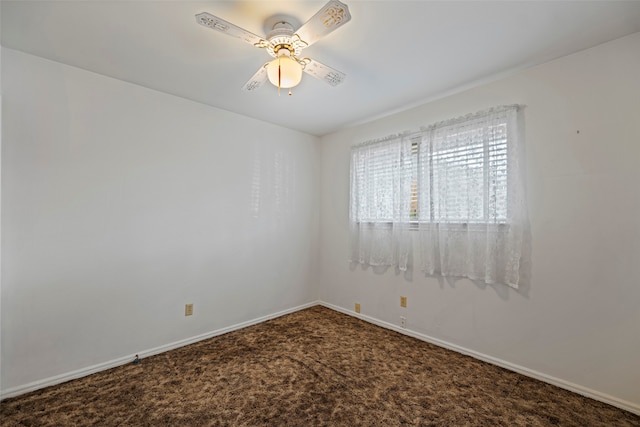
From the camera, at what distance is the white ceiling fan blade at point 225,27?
1449 millimetres

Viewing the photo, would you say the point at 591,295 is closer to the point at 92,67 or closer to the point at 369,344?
the point at 369,344

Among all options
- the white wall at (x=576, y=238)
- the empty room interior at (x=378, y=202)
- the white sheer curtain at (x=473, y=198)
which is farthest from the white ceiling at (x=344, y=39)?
the white sheer curtain at (x=473, y=198)

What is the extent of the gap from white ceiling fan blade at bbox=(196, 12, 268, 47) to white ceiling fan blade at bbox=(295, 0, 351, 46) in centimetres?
28

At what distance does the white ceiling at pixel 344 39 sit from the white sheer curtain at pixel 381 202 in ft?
2.38

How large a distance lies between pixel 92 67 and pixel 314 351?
3.11m

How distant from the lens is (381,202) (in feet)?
10.7

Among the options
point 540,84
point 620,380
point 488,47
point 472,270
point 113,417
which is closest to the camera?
point 113,417

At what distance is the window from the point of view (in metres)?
2.34

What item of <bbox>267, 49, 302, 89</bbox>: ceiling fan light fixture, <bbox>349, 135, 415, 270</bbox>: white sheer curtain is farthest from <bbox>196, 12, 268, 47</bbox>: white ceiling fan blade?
<bbox>349, 135, 415, 270</bbox>: white sheer curtain

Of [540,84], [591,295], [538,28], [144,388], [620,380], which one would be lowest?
[144,388]

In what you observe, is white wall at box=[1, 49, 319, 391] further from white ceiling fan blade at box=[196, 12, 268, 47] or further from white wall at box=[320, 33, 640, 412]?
white wall at box=[320, 33, 640, 412]

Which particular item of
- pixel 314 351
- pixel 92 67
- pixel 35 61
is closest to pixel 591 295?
pixel 314 351

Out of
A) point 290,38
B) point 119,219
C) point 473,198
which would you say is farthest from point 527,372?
point 119,219

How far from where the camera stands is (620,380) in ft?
6.09
